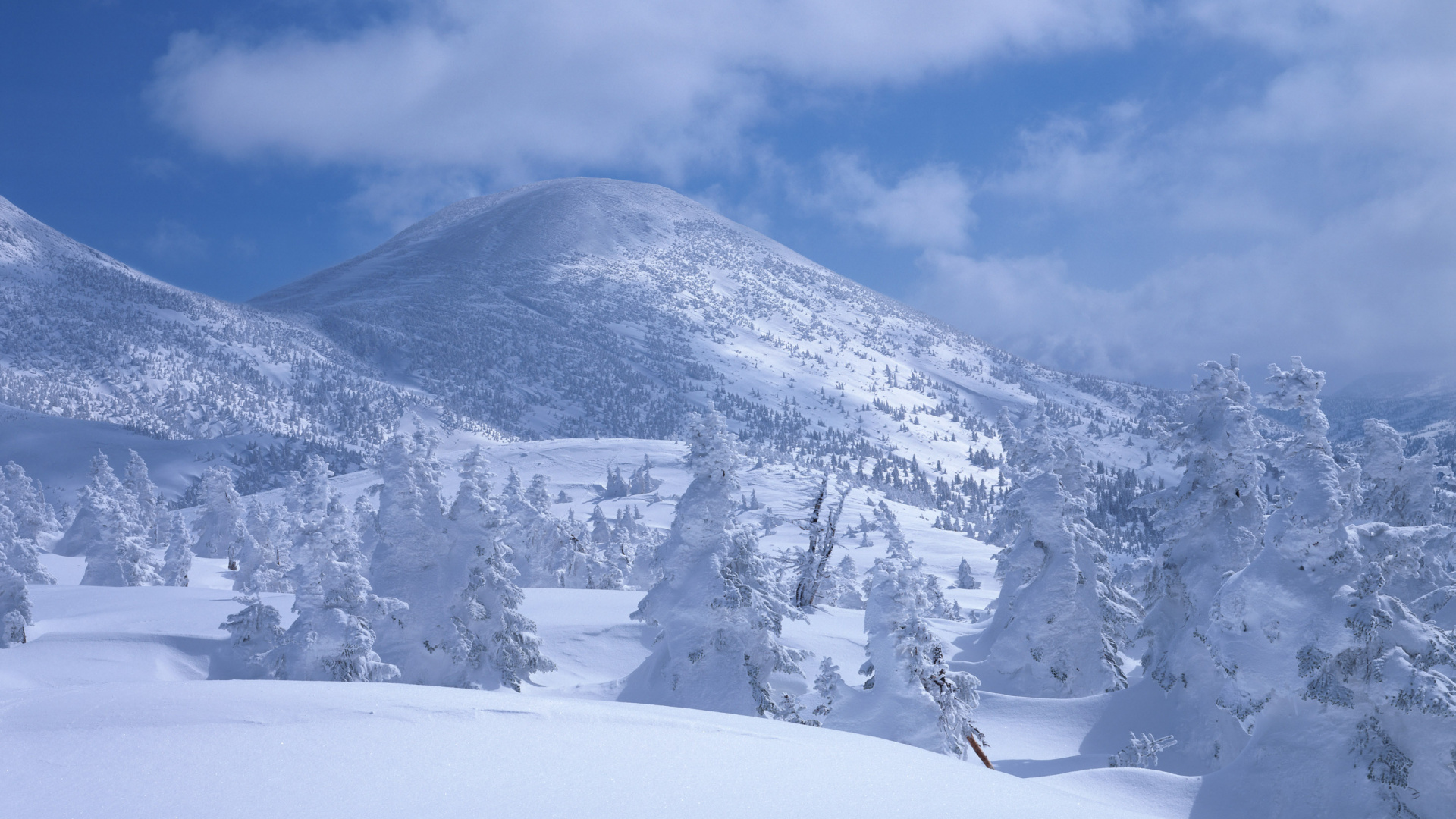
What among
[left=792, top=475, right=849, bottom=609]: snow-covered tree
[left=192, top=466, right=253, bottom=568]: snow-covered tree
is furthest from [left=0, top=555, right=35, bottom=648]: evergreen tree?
[left=192, top=466, right=253, bottom=568]: snow-covered tree

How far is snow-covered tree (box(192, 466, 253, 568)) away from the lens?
6862 centimetres

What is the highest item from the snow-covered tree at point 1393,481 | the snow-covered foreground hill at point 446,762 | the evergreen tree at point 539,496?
the snow-covered tree at point 1393,481

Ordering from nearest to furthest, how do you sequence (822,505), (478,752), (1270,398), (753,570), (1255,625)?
(478,752) < (1255,625) < (1270,398) < (753,570) < (822,505)

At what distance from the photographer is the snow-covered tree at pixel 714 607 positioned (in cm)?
1806

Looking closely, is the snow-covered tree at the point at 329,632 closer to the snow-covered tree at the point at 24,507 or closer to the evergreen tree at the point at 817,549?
the evergreen tree at the point at 817,549

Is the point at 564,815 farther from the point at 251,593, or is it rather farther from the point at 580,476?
the point at 580,476

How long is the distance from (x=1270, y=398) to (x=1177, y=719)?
28.5 ft

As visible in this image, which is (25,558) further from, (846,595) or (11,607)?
(846,595)

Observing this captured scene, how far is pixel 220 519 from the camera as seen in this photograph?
72812 millimetres

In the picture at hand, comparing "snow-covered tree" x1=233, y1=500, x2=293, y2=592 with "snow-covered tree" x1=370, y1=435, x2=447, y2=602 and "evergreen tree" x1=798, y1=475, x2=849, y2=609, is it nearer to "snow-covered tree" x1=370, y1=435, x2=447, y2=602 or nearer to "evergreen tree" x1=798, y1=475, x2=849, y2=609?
"snow-covered tree" x1=370, y1=435, x2=447, y2=602

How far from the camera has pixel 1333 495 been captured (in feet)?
41.5

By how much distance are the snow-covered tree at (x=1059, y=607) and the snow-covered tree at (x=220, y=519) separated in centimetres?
6896

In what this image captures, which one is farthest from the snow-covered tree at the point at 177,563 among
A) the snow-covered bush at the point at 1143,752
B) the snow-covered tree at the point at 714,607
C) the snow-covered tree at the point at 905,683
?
the snow-covered bush at the point at 1143,752

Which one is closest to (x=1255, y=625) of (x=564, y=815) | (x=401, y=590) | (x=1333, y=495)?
(x=1333, y=495)
